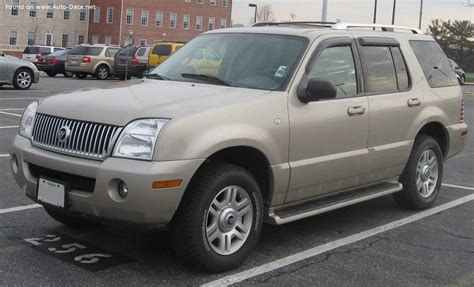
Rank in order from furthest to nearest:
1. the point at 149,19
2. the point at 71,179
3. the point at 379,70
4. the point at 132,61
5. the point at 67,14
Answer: the point at 149,19 → the point at 67,14 → the point at 132,61 → the point at 379,70 → the point at 71,179

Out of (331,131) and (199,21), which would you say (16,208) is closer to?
(331,131)

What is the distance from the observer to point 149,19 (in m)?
75.4

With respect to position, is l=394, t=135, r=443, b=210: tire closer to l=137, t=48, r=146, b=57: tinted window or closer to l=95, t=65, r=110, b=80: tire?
l=137, t=48, r=146, b=57: tinted window

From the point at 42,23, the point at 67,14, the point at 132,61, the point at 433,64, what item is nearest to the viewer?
the point at 433,64

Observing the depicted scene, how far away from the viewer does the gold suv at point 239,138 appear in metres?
3.84

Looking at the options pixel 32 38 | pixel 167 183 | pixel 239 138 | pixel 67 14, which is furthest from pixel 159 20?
pixel 167 183

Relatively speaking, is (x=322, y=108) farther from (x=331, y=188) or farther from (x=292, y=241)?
(x=292, y=241)

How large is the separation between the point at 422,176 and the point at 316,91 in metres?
2.27

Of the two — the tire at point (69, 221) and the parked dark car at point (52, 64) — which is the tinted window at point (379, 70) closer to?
the tire at point (69, 221)

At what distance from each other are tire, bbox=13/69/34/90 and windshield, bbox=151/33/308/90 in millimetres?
13458

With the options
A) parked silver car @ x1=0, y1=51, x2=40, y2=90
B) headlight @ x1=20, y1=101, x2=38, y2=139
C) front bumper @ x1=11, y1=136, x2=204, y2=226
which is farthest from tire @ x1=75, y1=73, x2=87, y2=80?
front bumper @ x1=11, y1=136, x2=204, y2=226

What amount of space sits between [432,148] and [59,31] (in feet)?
234

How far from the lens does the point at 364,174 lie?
5363mm

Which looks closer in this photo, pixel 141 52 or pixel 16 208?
pixel 16 208
